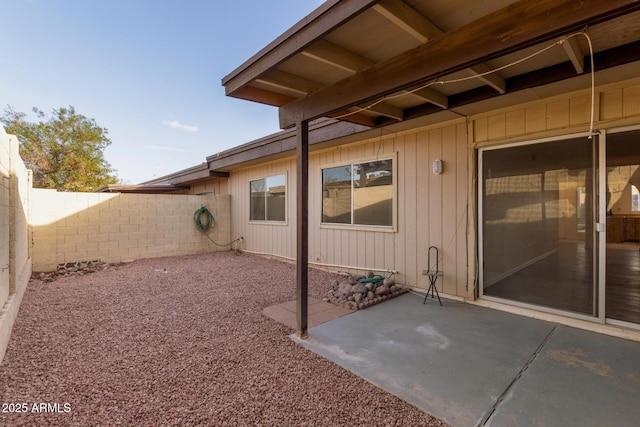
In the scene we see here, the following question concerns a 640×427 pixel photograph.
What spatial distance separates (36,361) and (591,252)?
16.6 feet

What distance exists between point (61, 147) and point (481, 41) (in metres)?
18.4

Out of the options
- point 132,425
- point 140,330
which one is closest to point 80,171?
point 140,330

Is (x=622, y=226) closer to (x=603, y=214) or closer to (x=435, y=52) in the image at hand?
(x=603, y=214)

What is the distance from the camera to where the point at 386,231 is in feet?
14.9

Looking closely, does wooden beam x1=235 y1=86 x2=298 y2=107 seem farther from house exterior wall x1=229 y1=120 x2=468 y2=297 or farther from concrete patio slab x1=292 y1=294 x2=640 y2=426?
concrete patio slab x1=292 y1=294 x2=640 y2=426

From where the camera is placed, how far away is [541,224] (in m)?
3.14

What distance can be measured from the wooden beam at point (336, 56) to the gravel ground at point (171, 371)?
7.83 feet

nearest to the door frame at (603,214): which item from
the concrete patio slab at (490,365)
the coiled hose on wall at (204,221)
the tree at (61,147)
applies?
the concrete patio slab at (490,365)

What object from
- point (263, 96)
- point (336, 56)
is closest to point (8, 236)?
point (263, 96)

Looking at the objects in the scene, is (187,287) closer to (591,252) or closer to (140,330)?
(140,330)

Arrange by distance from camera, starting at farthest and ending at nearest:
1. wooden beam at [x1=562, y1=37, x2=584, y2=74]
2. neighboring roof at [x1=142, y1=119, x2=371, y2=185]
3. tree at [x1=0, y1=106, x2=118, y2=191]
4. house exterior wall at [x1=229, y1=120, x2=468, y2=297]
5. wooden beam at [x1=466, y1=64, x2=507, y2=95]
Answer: tree at [x1=0, y1=106, x2=118, y2=191] → neighboring roof at [x1=142, y1=119, x2=371, y2=185] → house exterior wall at [x1=229, y1=120, x2=468, y2=297] → wooden beam at [x1=466, y1=64, x2=507, y2=95] → wooden beam at [x1=562, y1=37, x2=584, y2=74]

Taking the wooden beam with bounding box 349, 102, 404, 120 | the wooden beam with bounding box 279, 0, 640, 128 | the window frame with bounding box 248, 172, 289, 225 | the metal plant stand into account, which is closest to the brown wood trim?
the wooden beam with bounding box 279, 0, 640, 128

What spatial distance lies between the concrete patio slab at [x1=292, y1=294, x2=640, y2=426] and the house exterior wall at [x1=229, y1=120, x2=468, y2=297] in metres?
1.01

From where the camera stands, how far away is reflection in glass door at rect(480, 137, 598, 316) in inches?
114
